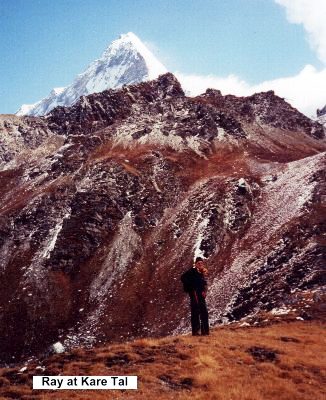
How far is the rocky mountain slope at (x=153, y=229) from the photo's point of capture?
50.4 metres

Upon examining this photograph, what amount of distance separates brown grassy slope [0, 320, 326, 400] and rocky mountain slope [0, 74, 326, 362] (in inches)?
487

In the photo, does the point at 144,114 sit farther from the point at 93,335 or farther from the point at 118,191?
the point at 93,335

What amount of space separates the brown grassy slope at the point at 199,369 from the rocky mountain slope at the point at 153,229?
12.4 meters

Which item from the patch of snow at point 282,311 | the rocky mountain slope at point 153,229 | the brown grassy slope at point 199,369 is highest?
the rocky mountain slope at point 153,229

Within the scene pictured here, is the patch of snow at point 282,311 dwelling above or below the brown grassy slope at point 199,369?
above

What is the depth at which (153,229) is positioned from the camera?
222 feet

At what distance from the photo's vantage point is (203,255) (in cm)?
5931

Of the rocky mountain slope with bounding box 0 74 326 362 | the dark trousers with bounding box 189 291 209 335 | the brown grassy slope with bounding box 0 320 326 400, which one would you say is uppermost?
the rocky mountain slope with bounding box 0 74 326 362

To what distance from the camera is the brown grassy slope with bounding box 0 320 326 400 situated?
1534cm

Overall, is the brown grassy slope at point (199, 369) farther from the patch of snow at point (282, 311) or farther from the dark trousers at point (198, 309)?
the patch of snow at point (282, 311)
